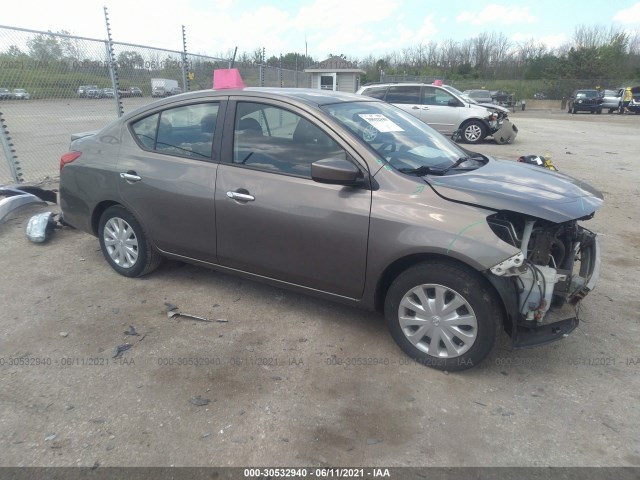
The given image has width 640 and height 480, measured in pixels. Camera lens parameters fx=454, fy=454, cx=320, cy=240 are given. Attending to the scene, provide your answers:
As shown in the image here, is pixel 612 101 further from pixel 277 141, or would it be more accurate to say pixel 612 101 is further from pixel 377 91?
pixel 277 141

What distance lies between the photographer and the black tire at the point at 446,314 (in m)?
2.72

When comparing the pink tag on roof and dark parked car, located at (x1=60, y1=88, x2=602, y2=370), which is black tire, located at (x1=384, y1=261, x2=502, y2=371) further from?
the pink tag on roof

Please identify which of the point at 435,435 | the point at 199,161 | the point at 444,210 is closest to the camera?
the point at 435,435

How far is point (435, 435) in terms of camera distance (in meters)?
2.43

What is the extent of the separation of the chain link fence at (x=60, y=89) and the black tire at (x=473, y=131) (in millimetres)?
7918

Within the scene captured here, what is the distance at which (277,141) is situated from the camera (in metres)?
3.38

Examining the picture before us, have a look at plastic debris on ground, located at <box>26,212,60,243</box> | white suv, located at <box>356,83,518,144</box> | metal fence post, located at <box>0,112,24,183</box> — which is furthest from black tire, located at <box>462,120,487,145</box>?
plastic debris on ground, located at <box>26,212,60,243</box>

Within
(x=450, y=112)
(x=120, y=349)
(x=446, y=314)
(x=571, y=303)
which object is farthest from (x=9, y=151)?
(x=450, y=112)

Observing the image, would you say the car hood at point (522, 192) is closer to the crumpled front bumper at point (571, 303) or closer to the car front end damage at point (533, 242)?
the car front end damage at point (533, 242)

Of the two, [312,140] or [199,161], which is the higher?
[312,140]

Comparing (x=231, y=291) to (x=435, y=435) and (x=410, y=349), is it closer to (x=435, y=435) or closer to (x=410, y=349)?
(x=410, y=349)

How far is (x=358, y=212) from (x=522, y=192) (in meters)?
1.04

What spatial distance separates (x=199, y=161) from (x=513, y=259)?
2406 millimetres

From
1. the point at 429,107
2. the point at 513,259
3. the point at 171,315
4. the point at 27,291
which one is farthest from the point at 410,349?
the point at 429,107
